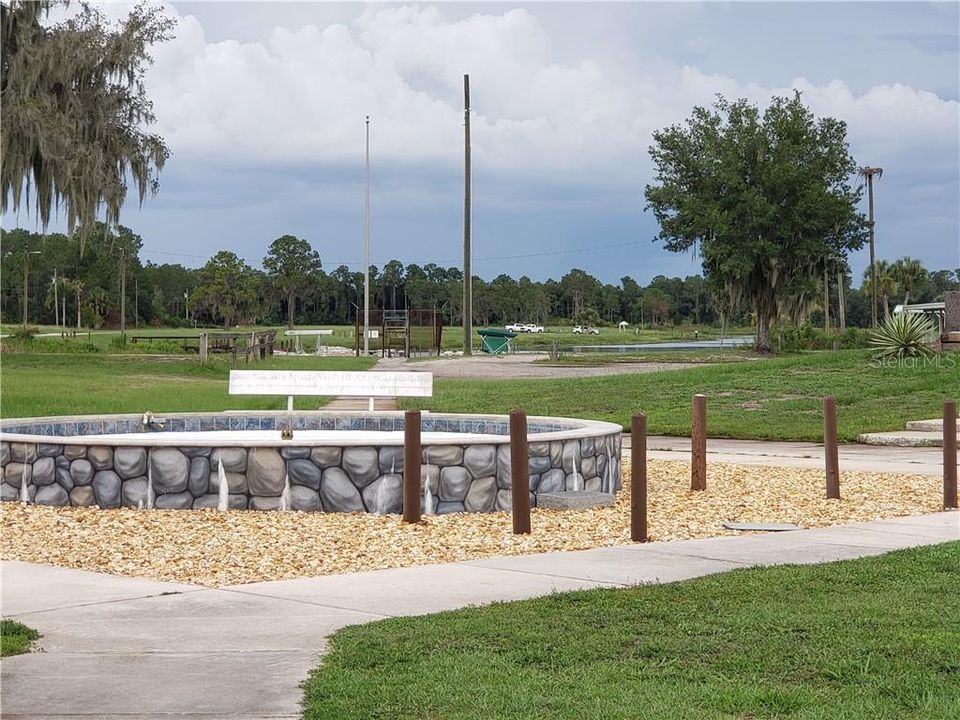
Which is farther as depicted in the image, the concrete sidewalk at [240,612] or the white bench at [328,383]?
the white bench at [328,383]

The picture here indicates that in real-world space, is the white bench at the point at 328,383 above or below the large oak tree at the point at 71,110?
below

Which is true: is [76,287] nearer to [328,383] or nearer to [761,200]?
[761,200]

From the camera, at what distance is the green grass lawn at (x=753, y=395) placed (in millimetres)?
23594

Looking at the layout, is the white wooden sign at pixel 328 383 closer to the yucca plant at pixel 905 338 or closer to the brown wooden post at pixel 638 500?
the brown wooden post at pixel 638 500

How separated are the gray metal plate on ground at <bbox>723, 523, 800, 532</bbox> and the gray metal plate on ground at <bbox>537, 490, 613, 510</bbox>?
1.37 meters

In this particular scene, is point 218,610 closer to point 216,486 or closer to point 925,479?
point 216,486

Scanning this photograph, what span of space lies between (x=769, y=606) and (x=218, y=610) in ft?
9.74

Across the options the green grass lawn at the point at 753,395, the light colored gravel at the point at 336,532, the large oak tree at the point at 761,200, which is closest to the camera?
the light colored gravel at the point at 336,532

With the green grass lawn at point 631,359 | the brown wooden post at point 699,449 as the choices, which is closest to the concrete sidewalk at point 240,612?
the brown wooden post at point 699,449

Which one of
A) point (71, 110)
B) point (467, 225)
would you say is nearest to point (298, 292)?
point (467, 225)

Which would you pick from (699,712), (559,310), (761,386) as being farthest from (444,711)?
(559,310)

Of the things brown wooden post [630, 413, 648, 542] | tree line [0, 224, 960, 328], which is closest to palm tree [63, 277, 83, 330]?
tree line [0, 224, 960, 328]

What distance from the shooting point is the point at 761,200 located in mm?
56031

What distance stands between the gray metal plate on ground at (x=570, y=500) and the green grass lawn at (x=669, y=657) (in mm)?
4321
